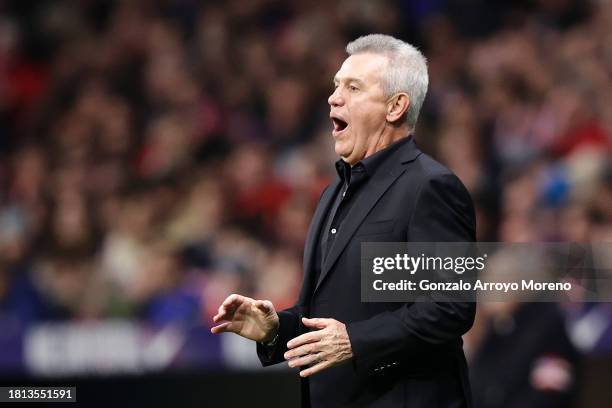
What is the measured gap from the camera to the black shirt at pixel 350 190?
323 centimetres

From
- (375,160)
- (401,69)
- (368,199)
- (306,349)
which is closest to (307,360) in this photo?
(306,349)

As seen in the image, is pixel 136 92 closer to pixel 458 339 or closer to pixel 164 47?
pixel 164 47

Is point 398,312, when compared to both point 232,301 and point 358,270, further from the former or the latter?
point 232,301

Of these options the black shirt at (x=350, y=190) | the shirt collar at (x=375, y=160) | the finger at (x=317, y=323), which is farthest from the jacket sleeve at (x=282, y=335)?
the shirt collar at (x=375, y=160)

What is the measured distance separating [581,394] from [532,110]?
2.47m

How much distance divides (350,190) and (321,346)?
0.52 metres

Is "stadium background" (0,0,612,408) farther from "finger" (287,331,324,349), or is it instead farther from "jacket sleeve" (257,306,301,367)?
"finger" (287,331,324,349)

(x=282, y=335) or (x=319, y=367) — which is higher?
(x=282, y=335)

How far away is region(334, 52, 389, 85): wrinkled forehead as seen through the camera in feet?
10.6

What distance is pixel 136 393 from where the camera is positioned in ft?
17.2

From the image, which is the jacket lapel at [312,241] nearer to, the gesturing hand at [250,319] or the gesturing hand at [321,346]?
the gesturing hand at [250,319]

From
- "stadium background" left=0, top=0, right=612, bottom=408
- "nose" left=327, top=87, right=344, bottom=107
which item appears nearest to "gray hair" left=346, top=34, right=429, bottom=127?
"nose" left=327, top=87, right=344, bottom=107

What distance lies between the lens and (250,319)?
3.21 meters

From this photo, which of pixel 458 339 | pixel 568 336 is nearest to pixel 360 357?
pixel 458 339
